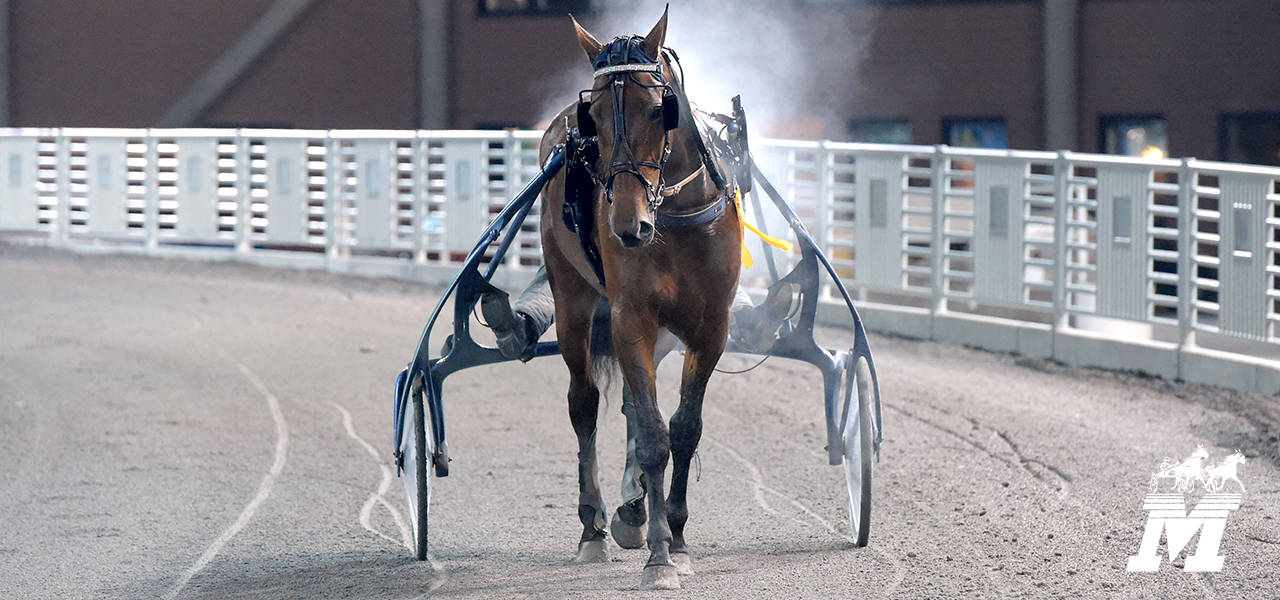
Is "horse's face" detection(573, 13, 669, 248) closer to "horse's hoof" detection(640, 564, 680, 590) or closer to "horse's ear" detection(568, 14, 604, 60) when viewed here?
"horse's ear" detection(568, 14, 604, 60)

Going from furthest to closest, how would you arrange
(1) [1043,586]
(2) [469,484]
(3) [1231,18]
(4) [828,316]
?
(3) [1231,18] < (4) [828,316] < (2) [469,484] < (1) [1043,586]

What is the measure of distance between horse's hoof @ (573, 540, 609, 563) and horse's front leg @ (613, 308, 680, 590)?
47 cm

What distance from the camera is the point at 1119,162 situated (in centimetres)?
1145

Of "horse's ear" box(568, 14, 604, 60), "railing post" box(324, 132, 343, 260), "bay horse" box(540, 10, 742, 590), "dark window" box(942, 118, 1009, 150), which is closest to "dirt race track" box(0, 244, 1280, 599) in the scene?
"bay horse" box(540, 10, 742, 590)

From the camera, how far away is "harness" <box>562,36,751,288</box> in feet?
16.4

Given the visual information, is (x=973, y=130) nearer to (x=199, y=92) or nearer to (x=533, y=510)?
(x=199, y=92)

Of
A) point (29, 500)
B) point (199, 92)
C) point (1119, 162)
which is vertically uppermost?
point (199, 92)

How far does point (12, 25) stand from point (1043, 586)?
86.0 ft

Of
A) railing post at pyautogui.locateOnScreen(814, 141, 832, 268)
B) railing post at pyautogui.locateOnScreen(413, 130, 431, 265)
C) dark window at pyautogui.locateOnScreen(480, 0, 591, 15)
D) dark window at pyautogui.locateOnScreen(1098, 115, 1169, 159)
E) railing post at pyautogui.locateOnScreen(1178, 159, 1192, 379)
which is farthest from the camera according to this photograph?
dark window at pyautogui.locateOnScreen(480, 0, 591, 15)

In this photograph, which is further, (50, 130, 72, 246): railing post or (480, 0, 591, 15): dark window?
(480, 0, 591, 15): dark window

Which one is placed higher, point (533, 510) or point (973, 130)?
point (973, 130)

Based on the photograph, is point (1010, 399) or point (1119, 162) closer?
point (1010, 399)

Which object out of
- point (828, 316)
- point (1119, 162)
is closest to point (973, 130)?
point (828, 316)

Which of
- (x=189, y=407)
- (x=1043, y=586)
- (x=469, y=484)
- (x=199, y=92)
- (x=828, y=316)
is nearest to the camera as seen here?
(x=1043, y=586)
